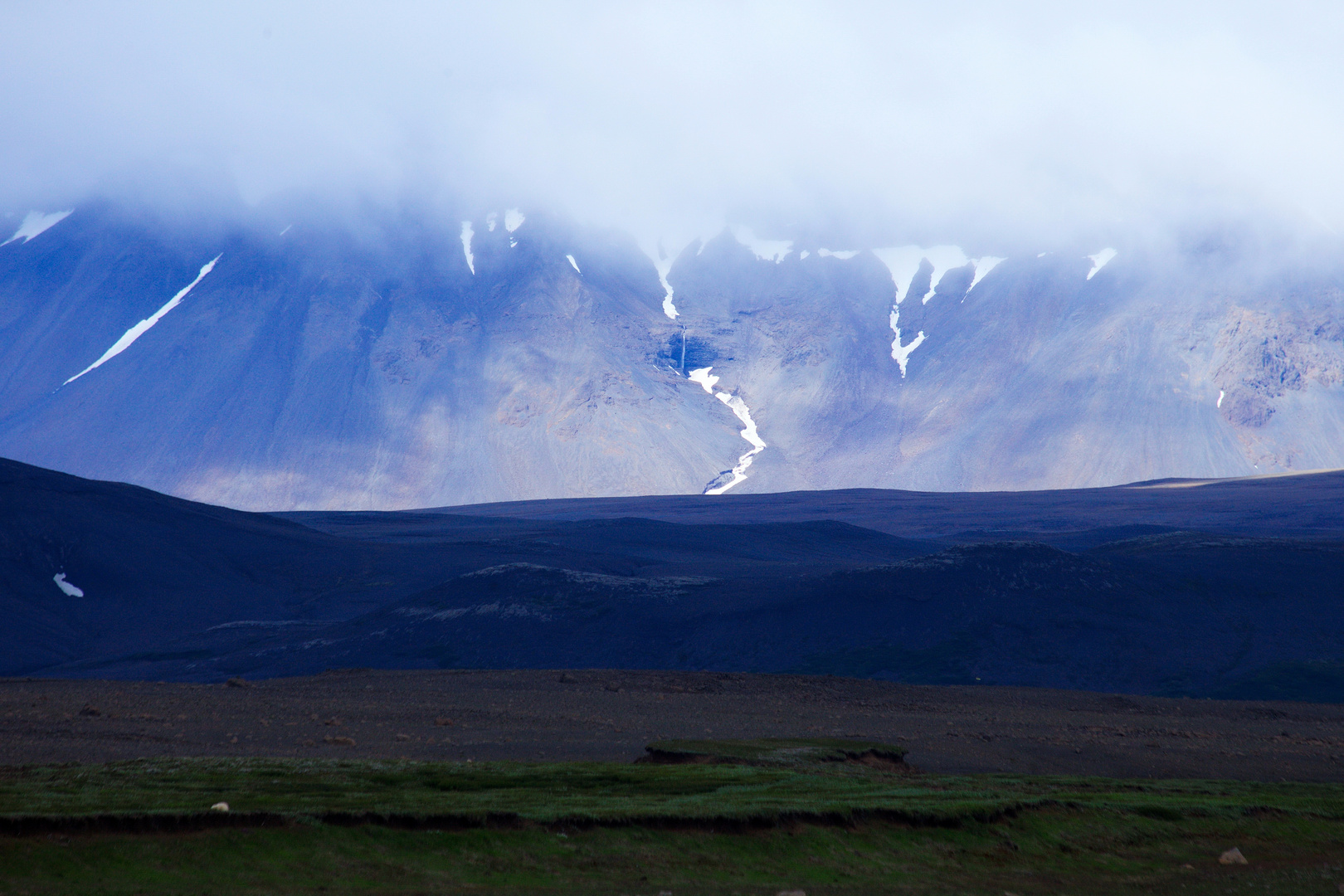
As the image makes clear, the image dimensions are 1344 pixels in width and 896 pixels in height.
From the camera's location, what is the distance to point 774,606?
4488 centimetres

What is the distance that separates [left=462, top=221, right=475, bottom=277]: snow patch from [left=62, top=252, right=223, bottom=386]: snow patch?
35.5m

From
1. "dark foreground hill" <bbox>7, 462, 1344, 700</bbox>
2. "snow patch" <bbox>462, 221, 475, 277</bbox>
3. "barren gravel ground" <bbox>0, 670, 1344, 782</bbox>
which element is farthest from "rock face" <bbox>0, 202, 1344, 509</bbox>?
"barren gravel ground" <bbox>0, 670, 1344, 782</bbox>

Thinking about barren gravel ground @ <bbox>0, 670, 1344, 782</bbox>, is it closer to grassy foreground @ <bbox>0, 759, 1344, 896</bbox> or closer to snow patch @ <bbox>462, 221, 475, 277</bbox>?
grassy foreground @ <bbox>0, 759, 1344, 896</bbox>

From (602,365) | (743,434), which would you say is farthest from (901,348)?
(602,365)

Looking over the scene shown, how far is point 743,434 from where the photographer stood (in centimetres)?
15925

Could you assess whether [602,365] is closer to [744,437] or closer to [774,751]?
[744,437]

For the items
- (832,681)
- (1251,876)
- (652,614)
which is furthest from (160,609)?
(1251,876)

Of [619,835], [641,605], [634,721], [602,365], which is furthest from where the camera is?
[602,365]

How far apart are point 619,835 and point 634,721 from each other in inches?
611

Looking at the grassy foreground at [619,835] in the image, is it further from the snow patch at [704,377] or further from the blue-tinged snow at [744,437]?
the snow patch at [704,377]

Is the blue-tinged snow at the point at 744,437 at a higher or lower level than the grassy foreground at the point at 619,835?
higher

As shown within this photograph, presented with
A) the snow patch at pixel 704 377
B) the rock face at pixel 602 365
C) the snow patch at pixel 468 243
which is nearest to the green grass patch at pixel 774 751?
the rock face at pixel 602 365

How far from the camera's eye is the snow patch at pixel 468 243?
177625 millimetres

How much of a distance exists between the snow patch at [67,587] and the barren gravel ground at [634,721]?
69.9 ft
